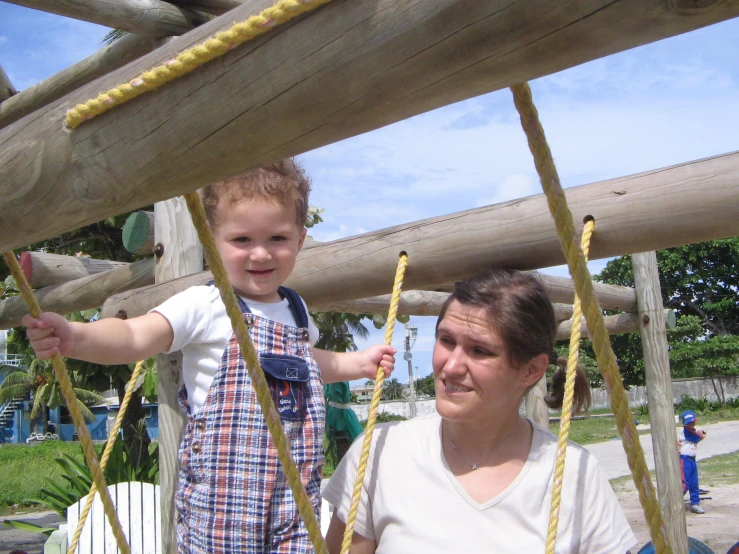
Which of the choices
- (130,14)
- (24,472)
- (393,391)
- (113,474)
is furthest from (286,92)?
(393,391)

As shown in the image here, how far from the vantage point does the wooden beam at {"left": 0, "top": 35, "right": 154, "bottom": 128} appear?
288cm

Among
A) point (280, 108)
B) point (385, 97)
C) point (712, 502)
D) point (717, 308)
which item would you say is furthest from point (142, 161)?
point (717, 308)

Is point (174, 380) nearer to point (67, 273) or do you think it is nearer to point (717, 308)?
point (67, 273)

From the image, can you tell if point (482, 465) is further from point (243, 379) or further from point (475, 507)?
point (243, 379)

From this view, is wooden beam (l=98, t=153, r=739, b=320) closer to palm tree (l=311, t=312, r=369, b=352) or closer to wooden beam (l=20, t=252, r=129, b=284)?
wooden beam (l=20, t=252, r=129, b=284)

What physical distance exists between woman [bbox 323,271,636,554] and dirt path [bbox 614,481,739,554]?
565 cm

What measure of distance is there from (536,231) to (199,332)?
90cm

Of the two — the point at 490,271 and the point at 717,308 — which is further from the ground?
the point at 717,308

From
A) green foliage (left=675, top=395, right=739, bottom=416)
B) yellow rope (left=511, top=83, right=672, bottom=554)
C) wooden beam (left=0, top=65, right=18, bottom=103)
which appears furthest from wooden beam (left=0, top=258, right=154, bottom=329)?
→ green foliage (left=675, top=395, right=739, bottom=416)

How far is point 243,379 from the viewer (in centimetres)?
197

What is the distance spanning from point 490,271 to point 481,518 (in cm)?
59

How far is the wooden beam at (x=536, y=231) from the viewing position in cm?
181

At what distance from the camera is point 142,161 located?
40.2 inches

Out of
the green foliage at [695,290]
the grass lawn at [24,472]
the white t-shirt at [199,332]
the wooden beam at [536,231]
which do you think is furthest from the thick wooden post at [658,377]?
the green foliage at [695,290]
